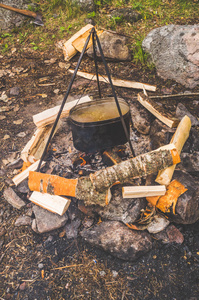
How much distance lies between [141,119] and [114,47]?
7.58 feet

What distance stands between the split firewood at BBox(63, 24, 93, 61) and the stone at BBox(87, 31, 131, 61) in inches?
14.3

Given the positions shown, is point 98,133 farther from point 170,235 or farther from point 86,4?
point 86,4

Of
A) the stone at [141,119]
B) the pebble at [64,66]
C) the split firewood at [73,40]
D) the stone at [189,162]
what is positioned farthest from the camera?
the pebble at [64,66]

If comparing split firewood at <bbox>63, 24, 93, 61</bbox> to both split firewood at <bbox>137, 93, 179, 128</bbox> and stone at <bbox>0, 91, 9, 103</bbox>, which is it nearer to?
stone at <bbox>0, 91, 9, 103</bbox>

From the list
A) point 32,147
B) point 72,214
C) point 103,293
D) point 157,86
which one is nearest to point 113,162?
point 72,214

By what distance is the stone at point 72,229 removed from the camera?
106 inches

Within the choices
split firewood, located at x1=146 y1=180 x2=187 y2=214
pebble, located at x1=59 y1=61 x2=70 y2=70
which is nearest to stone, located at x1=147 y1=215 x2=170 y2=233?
split firewood, located at x1=146 y1=180 x2=187 y2=214

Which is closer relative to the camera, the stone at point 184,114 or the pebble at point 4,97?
the stone at point 184,114

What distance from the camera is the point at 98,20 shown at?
584cm

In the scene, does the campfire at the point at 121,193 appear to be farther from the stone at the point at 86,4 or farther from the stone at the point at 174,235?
the stone at the point at 86,4

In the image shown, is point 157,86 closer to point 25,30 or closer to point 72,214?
point 72,214

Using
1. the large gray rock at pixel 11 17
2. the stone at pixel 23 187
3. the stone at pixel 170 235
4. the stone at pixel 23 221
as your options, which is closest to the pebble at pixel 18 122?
the stone at pixel 23 187

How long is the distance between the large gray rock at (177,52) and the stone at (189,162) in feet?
6.83

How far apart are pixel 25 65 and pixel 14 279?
4.82m
